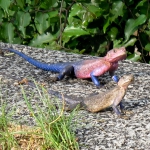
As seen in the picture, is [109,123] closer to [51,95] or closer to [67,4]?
[51,95]

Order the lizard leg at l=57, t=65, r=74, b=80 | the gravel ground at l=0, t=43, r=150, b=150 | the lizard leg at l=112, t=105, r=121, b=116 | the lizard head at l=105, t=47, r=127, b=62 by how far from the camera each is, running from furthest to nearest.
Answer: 1. the lizard leg at l=57, t=65, r=74, b=80
2. the lizard head at l=105, t=47, r=127, b=62
3. the lizard leg at l=112, t=105, r=121, b=116
4. the gravel ground at l=0, t=43, r=150, b=150

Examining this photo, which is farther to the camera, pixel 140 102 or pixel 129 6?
pixel 129 6

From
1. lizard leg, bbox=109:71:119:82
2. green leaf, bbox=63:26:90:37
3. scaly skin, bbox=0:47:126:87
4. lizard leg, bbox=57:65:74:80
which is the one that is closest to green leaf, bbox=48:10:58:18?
green leaf, bbox=63:26:90:37

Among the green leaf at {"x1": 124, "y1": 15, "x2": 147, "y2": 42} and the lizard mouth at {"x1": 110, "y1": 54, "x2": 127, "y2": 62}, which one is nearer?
the lizard mouth at {"x1": 110, "y1": 54, "x2": 127, "y2": 62}

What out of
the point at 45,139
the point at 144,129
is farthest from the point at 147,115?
the point at 45,139

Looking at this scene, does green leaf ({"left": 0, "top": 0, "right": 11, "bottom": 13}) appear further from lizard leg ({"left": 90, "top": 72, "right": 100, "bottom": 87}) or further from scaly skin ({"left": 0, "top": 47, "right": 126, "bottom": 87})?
lizard leg ({"left": 90, "top": 72, "right": 100, "bottom": 87})

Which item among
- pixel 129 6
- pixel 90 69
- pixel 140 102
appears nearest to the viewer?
pixel 140 102

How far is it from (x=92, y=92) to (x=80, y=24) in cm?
187

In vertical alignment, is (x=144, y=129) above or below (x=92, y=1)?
below

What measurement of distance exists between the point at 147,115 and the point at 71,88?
84 centimetres

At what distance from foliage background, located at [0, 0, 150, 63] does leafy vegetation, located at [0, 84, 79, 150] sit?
2706 millimetres

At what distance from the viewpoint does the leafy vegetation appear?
4.30 meters

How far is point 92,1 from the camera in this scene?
7188 mm

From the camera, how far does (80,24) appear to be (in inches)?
284
